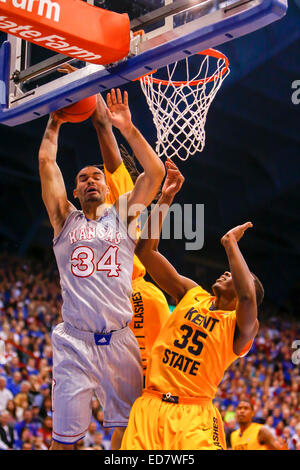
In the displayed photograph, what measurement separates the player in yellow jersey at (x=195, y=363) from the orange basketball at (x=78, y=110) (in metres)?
1.07

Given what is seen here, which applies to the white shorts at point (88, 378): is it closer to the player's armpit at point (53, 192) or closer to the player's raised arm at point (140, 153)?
the player's armpit at point (53, 192)

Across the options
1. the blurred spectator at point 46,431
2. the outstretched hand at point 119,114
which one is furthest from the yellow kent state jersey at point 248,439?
the outstretched hand at point 119,114

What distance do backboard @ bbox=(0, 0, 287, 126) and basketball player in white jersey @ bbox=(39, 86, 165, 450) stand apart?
0.86 ft

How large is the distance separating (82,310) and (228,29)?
5.28 ft

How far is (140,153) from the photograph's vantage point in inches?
138

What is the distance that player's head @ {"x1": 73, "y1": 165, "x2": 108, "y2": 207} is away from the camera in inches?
146

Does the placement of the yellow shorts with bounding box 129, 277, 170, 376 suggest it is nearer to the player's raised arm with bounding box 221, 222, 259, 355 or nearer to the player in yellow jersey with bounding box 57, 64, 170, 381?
the player in yellow jersey with bounding box 57, 64, 170, 381

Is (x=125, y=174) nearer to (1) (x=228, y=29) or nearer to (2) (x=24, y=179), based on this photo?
(1) (x=228, y=29)

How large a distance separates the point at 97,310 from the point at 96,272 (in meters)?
0.21

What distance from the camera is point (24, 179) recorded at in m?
14.0

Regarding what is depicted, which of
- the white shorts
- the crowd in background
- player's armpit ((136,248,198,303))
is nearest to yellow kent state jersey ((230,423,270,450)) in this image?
the crowd in background

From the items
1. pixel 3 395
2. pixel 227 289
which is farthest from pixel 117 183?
pixel 3 395

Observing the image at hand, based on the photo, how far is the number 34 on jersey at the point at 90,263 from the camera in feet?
11.5
